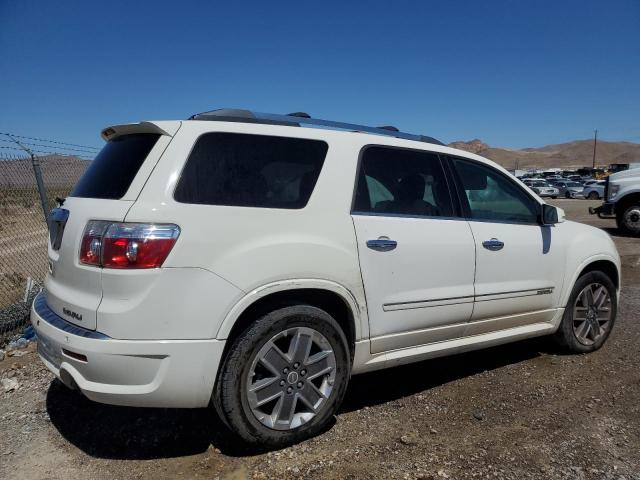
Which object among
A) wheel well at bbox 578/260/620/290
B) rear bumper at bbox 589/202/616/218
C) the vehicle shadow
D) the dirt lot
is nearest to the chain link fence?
the dirt lot

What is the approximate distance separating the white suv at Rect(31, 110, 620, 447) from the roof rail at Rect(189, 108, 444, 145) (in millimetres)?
20

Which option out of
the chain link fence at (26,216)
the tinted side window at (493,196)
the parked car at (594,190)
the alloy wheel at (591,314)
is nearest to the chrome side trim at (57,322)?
the chain link fence at (26,216)

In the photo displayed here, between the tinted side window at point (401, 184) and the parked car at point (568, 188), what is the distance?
43.6 m

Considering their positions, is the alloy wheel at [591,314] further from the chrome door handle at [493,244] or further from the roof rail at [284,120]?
the roof rail at [284,120]

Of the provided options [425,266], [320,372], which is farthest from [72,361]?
[425,266]

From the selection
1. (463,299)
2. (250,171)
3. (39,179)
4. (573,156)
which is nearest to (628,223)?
(463,299)

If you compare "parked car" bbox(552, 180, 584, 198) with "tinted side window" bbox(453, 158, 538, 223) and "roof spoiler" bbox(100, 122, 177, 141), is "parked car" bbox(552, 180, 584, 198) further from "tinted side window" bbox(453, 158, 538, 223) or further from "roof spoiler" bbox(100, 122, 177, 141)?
"roof spoiler" bbox(100, 122, 177, 141)

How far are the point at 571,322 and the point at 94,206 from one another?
12.8 ft

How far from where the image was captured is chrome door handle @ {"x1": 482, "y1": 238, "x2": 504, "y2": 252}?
3.58m

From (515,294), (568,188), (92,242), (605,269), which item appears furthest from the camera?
(568,188)

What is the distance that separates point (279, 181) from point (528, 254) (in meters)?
2.16

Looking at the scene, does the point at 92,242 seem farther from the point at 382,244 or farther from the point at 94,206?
the point at 382,244

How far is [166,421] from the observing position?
3178mm

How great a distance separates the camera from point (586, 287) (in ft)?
14.4
